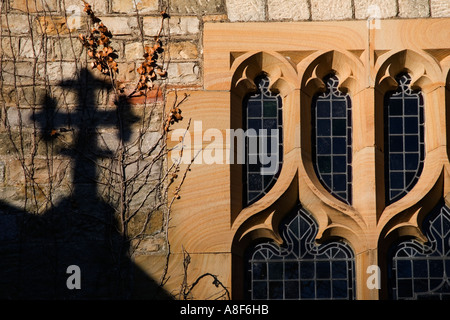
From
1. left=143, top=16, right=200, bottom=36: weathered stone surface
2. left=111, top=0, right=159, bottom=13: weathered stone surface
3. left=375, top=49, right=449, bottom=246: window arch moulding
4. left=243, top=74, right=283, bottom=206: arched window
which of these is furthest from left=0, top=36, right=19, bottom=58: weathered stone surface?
left=375, top=49, right=449, bottom=246: window arch moulding

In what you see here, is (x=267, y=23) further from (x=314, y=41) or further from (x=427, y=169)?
(x=427, y=169)

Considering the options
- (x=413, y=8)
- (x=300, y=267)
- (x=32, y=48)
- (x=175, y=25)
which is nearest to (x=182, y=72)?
(x=175, y=25)

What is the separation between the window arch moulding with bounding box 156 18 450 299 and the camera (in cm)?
847

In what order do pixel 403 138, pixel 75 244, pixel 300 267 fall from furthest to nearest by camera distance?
1. pixel 403 138
2. pixel 300 267
3. pixel 75 244

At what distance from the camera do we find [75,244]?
27.7 feet

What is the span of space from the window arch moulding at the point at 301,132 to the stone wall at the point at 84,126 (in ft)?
0.44

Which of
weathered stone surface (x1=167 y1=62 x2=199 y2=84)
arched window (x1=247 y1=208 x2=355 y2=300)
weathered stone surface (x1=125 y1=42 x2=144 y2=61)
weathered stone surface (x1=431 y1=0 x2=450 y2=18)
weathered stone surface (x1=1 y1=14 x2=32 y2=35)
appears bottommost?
arched window (x1=247 y1=208 x2=355 y2=300)

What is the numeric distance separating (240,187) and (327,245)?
0.83m

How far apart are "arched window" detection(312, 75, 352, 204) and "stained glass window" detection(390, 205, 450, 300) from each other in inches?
24.4

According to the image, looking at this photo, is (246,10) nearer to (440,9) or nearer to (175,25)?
(175,25)

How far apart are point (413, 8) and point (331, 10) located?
0.66 meters

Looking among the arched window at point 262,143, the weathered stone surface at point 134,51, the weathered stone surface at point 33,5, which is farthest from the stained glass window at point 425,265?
the weathered stone surface at point 33,5

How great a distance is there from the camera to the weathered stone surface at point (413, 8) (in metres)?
8.79

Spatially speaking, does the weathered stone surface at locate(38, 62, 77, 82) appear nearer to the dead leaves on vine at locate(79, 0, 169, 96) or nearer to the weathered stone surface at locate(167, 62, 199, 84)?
the dead leaves on vine at locate(79, 0, 169, 96)
